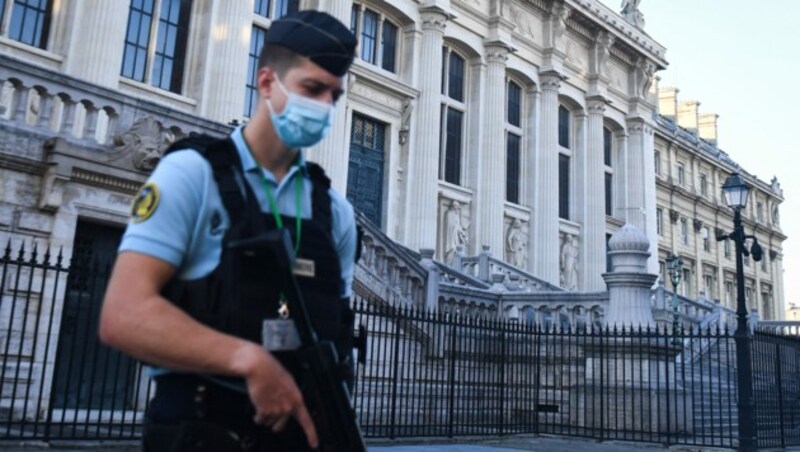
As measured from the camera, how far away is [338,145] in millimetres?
22891

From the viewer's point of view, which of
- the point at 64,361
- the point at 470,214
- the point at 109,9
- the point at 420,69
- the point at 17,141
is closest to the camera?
the point at 17,141

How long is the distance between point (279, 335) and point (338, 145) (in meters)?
21.3

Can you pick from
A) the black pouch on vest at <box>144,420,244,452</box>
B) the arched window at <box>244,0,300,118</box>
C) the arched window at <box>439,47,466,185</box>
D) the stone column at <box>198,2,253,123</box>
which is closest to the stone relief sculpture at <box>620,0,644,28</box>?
the arched window at <box>439,47,466,185</box>

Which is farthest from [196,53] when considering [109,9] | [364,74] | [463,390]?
[463,390]

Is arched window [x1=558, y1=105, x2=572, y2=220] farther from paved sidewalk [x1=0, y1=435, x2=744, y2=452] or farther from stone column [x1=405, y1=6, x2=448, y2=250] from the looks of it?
paved sidewalk [x1=0, y1=435, x2=744, y2=452]

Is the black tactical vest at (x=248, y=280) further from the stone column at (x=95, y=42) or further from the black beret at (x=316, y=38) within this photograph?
the stone column at (x=95, y=42)

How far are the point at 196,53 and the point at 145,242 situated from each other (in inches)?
773

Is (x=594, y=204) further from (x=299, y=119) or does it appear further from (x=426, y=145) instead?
(x=299, y=119)

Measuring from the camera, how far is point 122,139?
10836 mm

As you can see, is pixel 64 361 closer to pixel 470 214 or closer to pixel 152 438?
pixel 152 438

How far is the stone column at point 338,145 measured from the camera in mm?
22266

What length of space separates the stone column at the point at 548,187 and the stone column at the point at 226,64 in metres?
15.5

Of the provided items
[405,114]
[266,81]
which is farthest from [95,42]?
[266,81]

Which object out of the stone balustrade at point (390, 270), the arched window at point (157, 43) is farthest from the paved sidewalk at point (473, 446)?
the arched window at point (157, 43)
